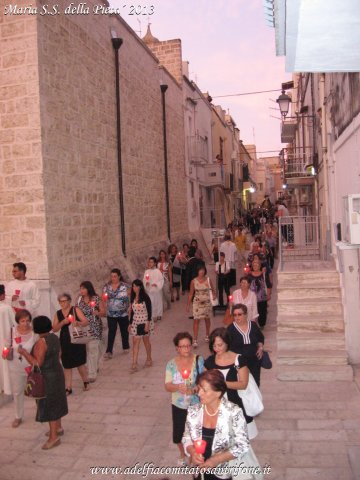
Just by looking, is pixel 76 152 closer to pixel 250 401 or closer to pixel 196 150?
pixel 250 401

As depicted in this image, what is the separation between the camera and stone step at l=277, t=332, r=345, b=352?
8.23 metres

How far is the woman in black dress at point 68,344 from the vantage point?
705 centimetres

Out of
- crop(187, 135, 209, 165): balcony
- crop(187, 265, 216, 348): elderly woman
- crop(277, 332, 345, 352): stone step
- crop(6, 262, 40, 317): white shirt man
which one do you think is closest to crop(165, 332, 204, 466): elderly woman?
crop(6, 262, 40, 317): white shirt man

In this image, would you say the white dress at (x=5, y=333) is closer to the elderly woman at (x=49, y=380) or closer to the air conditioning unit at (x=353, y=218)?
the elderly woman at (x=49, y=380)

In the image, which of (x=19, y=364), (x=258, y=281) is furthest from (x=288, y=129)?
(x=19, y=364)

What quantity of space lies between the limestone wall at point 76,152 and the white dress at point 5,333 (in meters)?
2.07

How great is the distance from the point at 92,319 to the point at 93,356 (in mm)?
588

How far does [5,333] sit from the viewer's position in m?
6.59

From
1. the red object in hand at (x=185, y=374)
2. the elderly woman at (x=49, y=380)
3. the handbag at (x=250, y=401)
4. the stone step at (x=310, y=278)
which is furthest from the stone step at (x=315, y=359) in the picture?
the elderly woman at (x=49, y=380)

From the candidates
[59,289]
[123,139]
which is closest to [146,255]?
[123,139]

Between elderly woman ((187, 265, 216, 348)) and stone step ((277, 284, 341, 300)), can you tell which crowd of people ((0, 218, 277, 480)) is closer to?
elderly woman ((187, 265, 216, 348))

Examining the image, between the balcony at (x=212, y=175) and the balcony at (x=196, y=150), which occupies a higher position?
the balcony at (x=196, y=150)

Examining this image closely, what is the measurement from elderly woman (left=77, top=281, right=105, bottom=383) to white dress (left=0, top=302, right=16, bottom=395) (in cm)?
110

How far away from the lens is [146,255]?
14.7 meters
